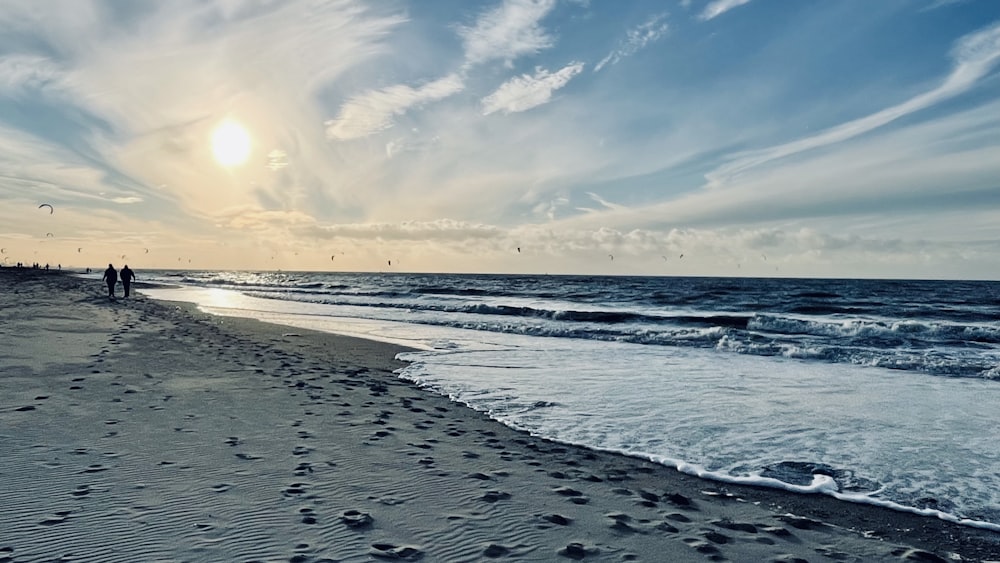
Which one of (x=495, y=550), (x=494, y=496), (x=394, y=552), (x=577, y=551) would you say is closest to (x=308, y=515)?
(x=394, y=552)

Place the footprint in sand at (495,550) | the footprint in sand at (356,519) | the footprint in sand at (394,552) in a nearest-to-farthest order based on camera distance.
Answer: the footprint in sand at (394,552) < the footprint in sand at (495,550) < the footprint in sand at (356,519)

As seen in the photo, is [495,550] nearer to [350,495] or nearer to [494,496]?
[494,496]

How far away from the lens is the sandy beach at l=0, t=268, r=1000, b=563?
399 cm

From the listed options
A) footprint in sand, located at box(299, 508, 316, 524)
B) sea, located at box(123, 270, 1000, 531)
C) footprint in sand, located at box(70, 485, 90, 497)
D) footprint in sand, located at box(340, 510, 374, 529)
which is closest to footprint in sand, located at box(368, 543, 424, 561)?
footprint in sand, located at box(340, 510, 374, 529)

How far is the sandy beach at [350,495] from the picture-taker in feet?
13.1

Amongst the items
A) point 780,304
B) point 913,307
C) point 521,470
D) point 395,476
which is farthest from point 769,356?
point 913,307

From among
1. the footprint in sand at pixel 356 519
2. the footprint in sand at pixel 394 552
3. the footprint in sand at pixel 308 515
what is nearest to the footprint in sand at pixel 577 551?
the footprint in sand at pixel 394 552

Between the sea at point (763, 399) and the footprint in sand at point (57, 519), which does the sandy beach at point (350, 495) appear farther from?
the sea at point (763, 399)

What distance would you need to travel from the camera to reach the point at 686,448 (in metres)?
7.22

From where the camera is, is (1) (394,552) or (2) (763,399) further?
(2) (763,399)

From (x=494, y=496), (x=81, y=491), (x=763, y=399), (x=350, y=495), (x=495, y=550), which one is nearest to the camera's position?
(x=495, y=550)

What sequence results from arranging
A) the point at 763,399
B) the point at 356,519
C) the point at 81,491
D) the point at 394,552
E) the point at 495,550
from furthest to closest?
the point at 763,399, the point at 81,491, the point at 356,519, the point at 495,550, the point at 394,552

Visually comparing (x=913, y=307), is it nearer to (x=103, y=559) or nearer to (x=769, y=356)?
(x=769, y=356)

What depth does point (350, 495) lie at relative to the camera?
4914 millimetres
